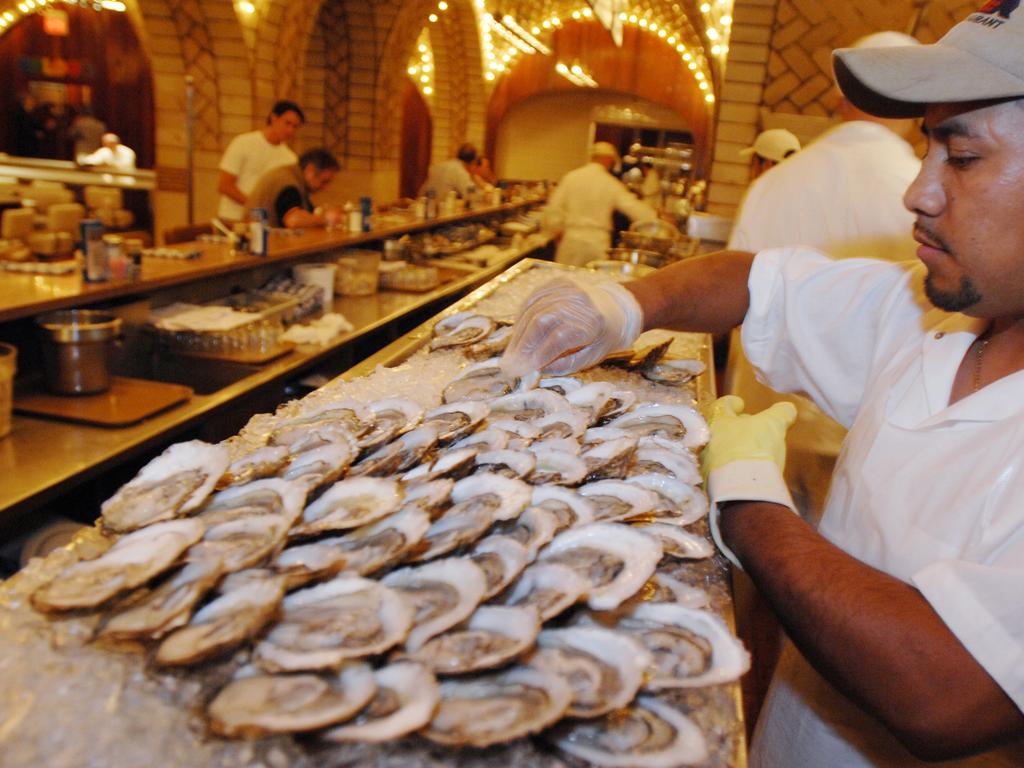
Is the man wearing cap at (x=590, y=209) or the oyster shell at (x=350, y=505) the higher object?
the man wearing cap at (x=590, y=209)

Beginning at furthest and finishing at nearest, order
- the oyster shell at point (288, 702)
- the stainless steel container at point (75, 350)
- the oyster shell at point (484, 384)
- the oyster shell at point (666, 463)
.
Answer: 1. the stainless steel container at point (75, 350)
2. the oyster shell at point (484, 384)
3. the oyster shell at point (666, 463)
4. the oyster shell at point (288, 702)

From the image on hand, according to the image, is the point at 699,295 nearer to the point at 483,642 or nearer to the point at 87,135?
the point at 483,642

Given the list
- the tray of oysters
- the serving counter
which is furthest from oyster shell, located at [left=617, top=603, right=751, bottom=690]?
the serving counter

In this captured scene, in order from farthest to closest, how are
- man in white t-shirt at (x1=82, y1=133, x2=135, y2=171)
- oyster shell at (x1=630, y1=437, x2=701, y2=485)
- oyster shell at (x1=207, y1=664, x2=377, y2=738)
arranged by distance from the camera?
man in white t-shirt at (x1=82, y1=133, x2=135, y2=171) → oyster shell at (x1=630, y1=437, x2=701, y2=485) → oyster shell at (x1=207, y1=664, x2=377, y2=738)

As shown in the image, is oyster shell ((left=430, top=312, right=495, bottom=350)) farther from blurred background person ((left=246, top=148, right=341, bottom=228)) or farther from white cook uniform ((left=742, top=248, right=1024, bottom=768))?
blurred background person ((left=246, top=148, right=341, bottom=228))

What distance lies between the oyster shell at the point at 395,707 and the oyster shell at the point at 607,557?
0.31 meters

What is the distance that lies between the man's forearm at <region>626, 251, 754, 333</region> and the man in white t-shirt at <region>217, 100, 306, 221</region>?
5583 mm

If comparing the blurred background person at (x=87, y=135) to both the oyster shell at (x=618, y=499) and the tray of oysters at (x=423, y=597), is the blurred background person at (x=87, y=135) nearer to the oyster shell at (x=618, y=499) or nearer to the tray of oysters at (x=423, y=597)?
the tray of oysters at (x=423, y=597)

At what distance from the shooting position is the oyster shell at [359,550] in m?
1.05

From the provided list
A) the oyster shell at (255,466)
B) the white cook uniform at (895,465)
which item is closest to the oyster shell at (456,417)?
the oyster shell at (255,466)

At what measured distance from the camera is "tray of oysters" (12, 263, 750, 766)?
0.86m

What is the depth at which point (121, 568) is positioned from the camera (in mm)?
1021

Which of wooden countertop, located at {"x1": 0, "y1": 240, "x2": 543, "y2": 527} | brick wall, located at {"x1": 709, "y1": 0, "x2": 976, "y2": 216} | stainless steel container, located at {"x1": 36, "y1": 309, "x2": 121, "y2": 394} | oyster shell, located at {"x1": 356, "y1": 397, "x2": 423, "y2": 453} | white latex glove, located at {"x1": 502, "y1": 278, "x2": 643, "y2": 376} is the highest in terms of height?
brick wall, located at {"x1": 709, "y1": 0, "x2": 976, "y2": 216}

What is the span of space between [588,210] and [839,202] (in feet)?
15.5
